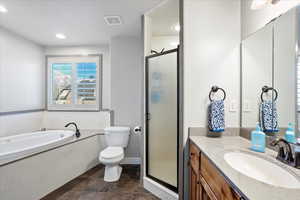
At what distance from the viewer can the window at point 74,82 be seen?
3391mm

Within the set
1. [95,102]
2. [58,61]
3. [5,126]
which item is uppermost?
[58,61]

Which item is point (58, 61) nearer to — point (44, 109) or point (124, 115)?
point (44, 109)

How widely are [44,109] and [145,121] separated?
2624mm

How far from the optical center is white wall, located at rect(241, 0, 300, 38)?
1118mm

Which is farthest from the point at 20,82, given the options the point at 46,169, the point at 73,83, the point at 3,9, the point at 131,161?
the point at 131,161

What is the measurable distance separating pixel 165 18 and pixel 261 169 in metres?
2.14

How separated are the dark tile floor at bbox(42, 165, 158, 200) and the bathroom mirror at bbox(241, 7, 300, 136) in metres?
1.59

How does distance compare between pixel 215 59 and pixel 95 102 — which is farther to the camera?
pixel 95 102

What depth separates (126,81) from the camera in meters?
2.96

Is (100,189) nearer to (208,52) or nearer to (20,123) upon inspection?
(20,123)

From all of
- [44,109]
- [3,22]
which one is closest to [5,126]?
[44,109]

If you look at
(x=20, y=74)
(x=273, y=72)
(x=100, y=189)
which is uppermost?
(x=20, y=74)

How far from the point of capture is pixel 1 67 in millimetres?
2590

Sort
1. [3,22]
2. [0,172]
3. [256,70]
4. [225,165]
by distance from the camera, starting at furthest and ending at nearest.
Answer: [3,22] < [0,172] < [256,70] < [225,165]
